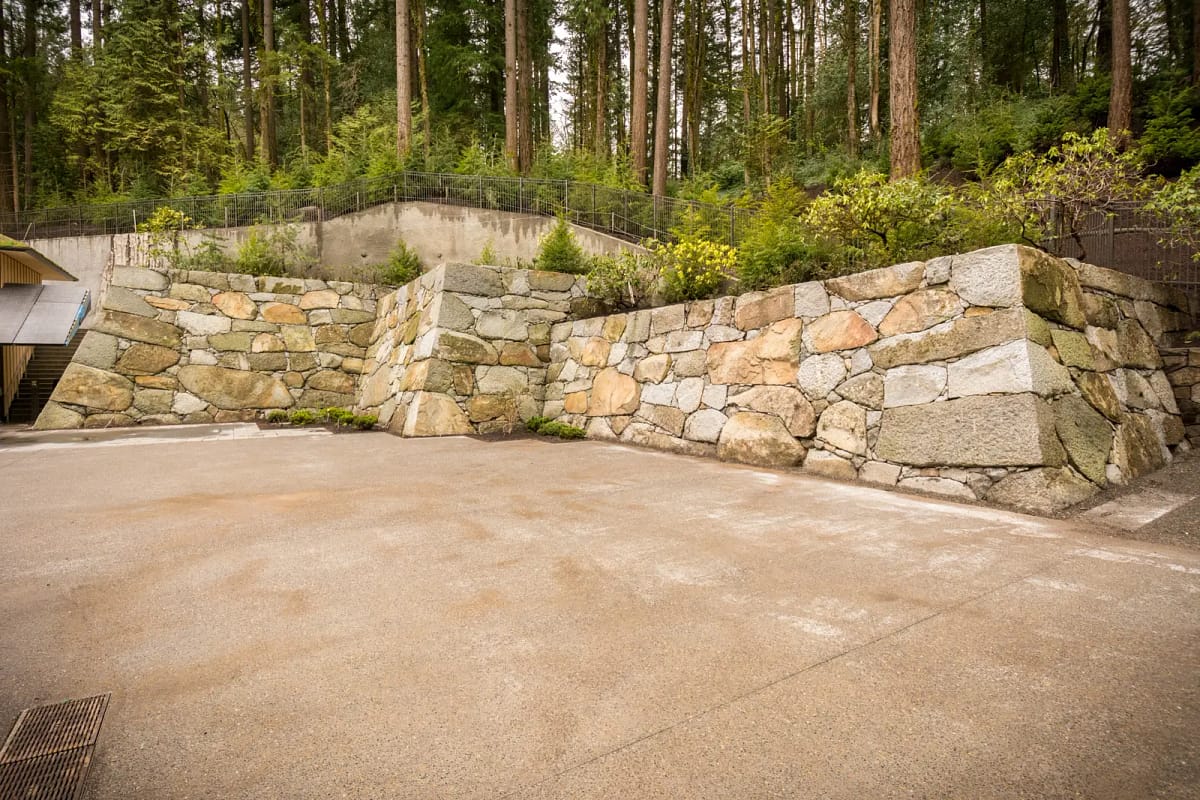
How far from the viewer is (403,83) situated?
42.3 ft

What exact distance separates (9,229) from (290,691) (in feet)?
70.7

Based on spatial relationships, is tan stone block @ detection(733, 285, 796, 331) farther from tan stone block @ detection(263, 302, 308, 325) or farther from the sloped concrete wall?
tan stone block @ detection(263, 302, 308, 325)

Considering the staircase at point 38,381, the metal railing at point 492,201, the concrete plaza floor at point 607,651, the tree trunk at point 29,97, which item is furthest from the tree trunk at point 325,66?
the concrete plaza floor at point 607,651

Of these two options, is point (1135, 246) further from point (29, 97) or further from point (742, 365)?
point (29, 97)

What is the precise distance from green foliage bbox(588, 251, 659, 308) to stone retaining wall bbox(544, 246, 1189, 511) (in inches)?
59.3

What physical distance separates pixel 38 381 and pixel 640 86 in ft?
48.2

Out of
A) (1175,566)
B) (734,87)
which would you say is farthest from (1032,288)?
(734,87)

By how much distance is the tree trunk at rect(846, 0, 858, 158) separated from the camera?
1739 cm

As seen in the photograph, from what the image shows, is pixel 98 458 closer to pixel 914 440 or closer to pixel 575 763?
pixel 575 763

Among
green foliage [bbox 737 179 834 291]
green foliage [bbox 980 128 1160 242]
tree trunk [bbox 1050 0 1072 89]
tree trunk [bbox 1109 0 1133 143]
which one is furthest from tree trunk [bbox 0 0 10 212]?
tree trunk [bbox 1050 0 1072 89]

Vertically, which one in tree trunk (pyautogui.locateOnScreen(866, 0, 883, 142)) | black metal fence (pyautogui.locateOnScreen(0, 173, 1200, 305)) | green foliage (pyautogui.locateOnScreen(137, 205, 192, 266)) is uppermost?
tree trunk (pyautogui.locateOnScreen(866, 0, 883, 142))

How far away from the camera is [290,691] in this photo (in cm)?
149

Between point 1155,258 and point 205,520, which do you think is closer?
point 205,520

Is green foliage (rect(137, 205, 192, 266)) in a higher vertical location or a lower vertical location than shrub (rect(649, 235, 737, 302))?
higher
